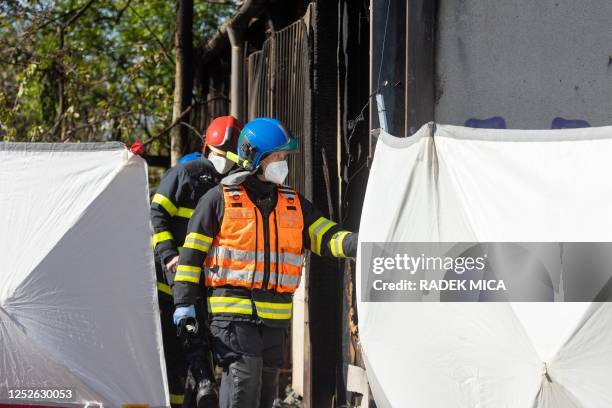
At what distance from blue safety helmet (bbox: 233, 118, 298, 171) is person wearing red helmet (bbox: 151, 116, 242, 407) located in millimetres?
709

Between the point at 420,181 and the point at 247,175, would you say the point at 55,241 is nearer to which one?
the point at 247,175

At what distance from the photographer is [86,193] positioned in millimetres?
4922

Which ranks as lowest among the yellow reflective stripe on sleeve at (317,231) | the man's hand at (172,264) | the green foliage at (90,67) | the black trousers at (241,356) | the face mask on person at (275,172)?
the black trousers at (241,356)

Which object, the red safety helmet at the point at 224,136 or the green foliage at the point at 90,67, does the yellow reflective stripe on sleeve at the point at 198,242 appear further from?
→ the green foliage at the point at 90,67

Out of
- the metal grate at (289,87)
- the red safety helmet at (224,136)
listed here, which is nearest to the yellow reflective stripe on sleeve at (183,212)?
the red safety helmet at (224,136)

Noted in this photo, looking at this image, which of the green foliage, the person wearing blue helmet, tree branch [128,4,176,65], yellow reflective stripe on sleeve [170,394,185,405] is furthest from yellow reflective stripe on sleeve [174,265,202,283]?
tree branch [128,4,176,65]

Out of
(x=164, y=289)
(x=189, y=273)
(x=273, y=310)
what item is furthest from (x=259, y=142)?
(x=164, y=289)

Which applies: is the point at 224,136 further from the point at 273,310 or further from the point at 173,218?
the point at 273,310

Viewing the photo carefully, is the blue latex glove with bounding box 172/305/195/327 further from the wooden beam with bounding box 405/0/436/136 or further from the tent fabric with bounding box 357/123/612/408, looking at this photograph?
the wooden beam with bounding box 405/0/436/136

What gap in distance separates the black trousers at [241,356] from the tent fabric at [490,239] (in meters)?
0.90

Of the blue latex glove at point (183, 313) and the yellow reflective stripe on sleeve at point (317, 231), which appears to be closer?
the blue latex glove at point (183, 313)

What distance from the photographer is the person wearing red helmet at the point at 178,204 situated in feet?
20.1

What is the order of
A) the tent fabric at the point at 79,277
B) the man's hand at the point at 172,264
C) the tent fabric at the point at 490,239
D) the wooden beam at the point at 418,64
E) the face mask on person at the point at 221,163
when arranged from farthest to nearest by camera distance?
the face mask on person at the point at 221,163, the man's hand at the point at 172,264, the wooden beam at the point at 418,64, the tent fabric at the point at 79,277, the tent fabric at the point at 490,239

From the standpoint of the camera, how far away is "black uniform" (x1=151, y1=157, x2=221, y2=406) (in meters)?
6.13
